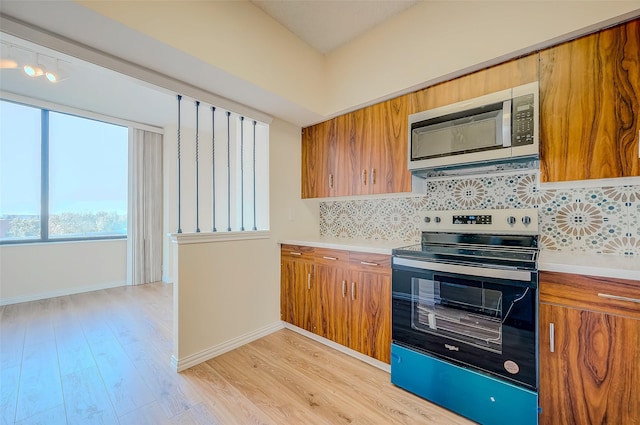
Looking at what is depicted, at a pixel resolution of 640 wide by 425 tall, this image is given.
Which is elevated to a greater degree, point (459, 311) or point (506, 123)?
point (506, 123)

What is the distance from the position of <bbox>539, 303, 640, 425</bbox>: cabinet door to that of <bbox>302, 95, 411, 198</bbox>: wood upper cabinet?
125 centimetres

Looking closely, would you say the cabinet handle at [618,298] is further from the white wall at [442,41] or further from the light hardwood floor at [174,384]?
the white wall at [442,41]

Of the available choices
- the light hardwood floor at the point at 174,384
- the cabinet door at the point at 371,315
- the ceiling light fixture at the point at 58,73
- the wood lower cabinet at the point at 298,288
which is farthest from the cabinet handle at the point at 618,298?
the ceiling light fixture at the point at 58,73

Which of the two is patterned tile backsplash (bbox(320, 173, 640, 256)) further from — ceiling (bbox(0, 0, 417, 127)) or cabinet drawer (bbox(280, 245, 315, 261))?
ceiling (bbox(0, 0, 417, 127))

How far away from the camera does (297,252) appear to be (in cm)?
268

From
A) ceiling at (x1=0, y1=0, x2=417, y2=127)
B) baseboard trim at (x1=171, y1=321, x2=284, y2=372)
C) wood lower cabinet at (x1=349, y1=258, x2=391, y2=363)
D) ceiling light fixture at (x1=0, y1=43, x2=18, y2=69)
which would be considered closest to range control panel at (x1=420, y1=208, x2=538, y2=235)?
wood lower cabinet at (x1=349, y1=258, x2=391, y2=363)

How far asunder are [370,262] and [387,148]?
98 centimetres

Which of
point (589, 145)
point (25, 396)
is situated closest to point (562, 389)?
point (589, 145)

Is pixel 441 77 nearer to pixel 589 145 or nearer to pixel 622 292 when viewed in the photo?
pixel 589 145

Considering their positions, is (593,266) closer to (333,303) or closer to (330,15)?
(333,303)

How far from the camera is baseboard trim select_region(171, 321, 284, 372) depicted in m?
2.06

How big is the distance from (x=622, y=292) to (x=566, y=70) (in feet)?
4.03

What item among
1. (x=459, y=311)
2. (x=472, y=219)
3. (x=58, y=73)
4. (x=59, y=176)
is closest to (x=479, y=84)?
(x=472, y=219)

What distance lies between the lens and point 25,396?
170 centimetres
